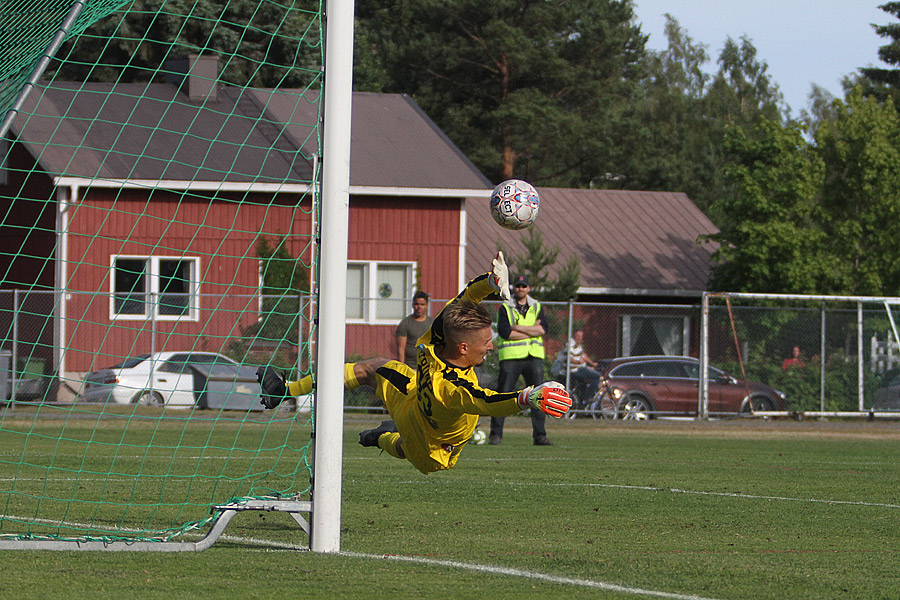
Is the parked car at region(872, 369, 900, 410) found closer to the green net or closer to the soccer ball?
the green net

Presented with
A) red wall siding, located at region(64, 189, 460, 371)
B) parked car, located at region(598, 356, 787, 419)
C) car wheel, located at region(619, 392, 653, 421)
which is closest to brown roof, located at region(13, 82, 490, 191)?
red wall siding, located at region(64, 189, 460, 371)

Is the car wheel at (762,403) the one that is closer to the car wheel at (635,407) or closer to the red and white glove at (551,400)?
the car wheel at (635,407)

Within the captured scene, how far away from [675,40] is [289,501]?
6690 cm

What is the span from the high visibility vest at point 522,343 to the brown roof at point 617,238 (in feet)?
65.0

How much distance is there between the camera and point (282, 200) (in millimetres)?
27250

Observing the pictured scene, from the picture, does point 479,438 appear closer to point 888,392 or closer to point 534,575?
point 534,575

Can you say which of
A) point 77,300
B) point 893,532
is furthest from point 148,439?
point 893,532

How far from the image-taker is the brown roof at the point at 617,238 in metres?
35.8

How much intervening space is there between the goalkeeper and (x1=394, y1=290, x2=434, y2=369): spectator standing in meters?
6.83

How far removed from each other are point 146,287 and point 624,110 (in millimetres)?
27043

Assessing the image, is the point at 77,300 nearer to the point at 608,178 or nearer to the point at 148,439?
the point at 148,439

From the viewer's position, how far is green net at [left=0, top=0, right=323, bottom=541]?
9180mm

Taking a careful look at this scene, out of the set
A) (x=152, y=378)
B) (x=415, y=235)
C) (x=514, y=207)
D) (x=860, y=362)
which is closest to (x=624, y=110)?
(x=415, y=235)

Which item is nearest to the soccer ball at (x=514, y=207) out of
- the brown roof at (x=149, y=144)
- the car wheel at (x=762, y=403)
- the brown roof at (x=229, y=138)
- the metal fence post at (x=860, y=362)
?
the brown roof at (x=229, y=138)
